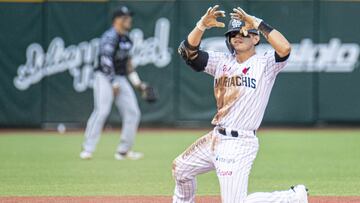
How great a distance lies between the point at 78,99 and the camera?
18.7 meters

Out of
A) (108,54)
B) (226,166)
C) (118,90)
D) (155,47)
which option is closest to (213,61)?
(226,166)

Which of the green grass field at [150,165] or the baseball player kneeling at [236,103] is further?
the green grass field at [150,165]

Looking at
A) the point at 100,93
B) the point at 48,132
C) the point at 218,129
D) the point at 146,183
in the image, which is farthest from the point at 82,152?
the point at 218,129

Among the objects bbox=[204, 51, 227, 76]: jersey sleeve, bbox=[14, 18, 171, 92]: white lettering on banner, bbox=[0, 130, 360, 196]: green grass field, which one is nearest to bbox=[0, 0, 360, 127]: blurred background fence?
bbox=[14, 18, 171, 92]: white lettering on banner

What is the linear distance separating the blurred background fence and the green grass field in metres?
1.04

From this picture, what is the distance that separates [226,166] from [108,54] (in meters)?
6.25

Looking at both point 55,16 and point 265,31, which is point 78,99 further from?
point 265,31

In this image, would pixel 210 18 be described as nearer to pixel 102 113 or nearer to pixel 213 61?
pixel 213 61

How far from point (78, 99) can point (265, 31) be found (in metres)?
11.9

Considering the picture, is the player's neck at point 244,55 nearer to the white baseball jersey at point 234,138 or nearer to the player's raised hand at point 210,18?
the white baseball jersey at point 234,138

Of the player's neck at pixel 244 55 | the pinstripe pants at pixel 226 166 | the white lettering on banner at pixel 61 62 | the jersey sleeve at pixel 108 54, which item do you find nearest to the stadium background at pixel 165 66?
the white lettering on banner at pixel 61 62

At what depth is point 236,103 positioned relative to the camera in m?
7.20

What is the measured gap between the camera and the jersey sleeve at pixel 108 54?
13000 millimetres

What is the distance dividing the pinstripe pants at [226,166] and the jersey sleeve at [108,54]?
5.70m
